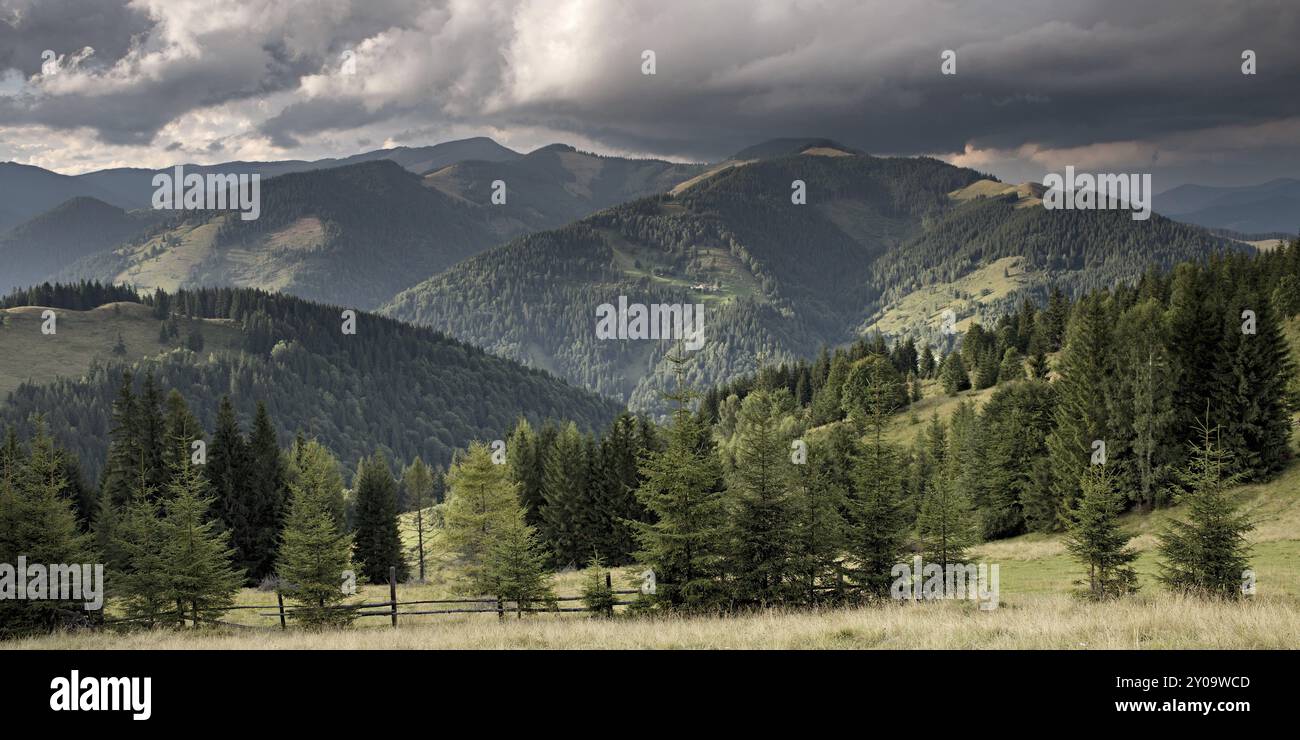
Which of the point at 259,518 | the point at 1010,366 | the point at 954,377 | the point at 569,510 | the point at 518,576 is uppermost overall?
the point at 1010,366

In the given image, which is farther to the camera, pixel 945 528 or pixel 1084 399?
pixel 1084 399

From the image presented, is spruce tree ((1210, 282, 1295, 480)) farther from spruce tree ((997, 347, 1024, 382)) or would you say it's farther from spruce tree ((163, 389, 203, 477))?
spruce tree ((163, 389, 203, 477))

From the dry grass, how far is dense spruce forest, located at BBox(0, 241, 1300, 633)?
437 cm

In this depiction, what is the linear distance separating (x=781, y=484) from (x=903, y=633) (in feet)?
31.5

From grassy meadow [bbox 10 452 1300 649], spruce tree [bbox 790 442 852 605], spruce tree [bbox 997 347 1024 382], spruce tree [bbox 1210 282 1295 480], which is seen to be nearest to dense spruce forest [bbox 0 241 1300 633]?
spruce tree [bbox 790 442 852 605]

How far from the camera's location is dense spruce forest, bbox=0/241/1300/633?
26.1 metres

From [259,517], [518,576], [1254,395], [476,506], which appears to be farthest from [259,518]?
[1254,395]

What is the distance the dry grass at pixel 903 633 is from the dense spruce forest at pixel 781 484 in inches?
172

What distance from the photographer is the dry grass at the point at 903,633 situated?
14164 millimetres

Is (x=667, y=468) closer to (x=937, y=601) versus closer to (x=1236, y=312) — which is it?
(x=937, y=601)

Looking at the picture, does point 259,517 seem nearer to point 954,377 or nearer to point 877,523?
point 877,523

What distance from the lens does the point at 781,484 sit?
25.9 m

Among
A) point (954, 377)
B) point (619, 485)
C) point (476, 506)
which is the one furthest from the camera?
point (954, 377)
